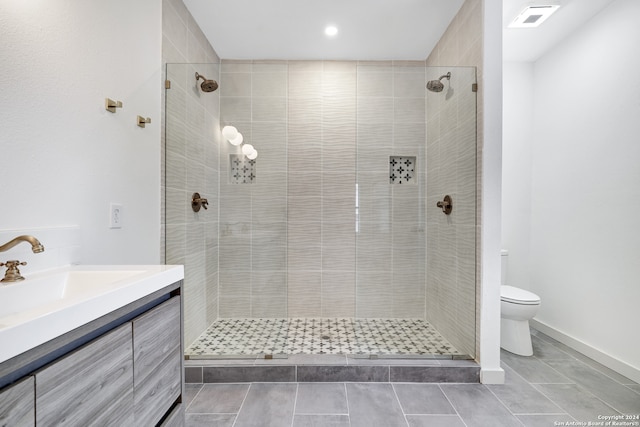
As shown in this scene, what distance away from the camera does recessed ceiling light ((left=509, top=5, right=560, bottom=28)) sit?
2.25 metres

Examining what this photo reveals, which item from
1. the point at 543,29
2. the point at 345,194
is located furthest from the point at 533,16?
the point at 345,194

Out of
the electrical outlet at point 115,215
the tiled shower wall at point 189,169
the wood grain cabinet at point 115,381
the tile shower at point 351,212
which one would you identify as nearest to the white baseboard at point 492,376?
the tile shower at point 351,212

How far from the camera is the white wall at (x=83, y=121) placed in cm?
107

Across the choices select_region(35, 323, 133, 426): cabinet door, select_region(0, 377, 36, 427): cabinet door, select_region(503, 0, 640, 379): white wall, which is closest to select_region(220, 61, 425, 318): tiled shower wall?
select_region(503, 0, 640, 379): white wall

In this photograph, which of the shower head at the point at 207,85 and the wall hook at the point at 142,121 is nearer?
the wall hook at the point at 142,121

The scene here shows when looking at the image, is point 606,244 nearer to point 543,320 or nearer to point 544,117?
point 543,320

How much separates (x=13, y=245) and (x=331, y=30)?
245 cm

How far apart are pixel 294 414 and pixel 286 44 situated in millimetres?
2746

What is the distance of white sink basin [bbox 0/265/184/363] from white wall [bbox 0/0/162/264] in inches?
9.1

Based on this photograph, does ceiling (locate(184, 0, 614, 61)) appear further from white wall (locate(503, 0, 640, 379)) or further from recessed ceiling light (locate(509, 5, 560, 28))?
white wall (locate(503, 0, 640, 379))

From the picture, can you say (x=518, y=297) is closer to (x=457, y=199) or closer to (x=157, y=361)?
(x=457, y=199)

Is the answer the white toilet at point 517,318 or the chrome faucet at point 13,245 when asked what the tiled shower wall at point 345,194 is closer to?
the white toilet at point 517,318

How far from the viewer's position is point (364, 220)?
7.77 feet

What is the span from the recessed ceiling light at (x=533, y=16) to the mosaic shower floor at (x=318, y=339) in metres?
2.42
